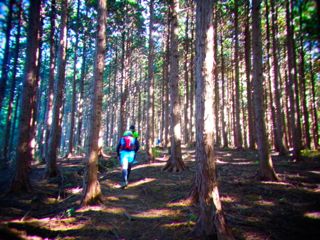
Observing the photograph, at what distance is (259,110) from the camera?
8.46 meters

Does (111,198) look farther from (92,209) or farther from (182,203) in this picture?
(182,203)

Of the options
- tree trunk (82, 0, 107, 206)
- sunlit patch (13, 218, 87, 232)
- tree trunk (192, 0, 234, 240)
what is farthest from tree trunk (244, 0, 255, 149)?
sunlit patch (13, 218, 87, 232)

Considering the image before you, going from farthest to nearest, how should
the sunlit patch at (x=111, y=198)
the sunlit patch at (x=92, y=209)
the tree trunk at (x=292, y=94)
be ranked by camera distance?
1. the tree trunk at (x=292, y=94)
2. the sunlit patch at (x=111, y=198)
3. the sunlit patch at (x=92, y=209)

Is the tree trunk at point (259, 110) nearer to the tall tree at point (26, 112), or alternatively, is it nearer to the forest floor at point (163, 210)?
the forest floor at point (163, 210)

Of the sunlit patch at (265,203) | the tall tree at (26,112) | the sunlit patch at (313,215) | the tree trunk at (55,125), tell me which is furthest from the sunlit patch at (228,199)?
the tree trunk at (55,125)

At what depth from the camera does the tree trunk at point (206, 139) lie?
4164 millimetres

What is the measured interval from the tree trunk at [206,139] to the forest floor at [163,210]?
0.51 metres

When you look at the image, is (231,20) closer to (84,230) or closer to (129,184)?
(129,184)

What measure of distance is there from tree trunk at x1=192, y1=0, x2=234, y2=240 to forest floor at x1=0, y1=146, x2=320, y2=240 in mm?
512

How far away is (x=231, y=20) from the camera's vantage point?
19.2 meters

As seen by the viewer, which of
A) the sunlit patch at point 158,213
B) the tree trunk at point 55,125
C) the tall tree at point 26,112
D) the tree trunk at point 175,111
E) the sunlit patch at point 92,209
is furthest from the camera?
the tree trunk at point 55,125

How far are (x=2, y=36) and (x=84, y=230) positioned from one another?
19.8 m

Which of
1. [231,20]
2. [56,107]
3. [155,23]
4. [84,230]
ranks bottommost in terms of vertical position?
[84,230]

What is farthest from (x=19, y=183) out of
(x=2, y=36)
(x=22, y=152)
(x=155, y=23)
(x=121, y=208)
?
(x=155, y=23)
